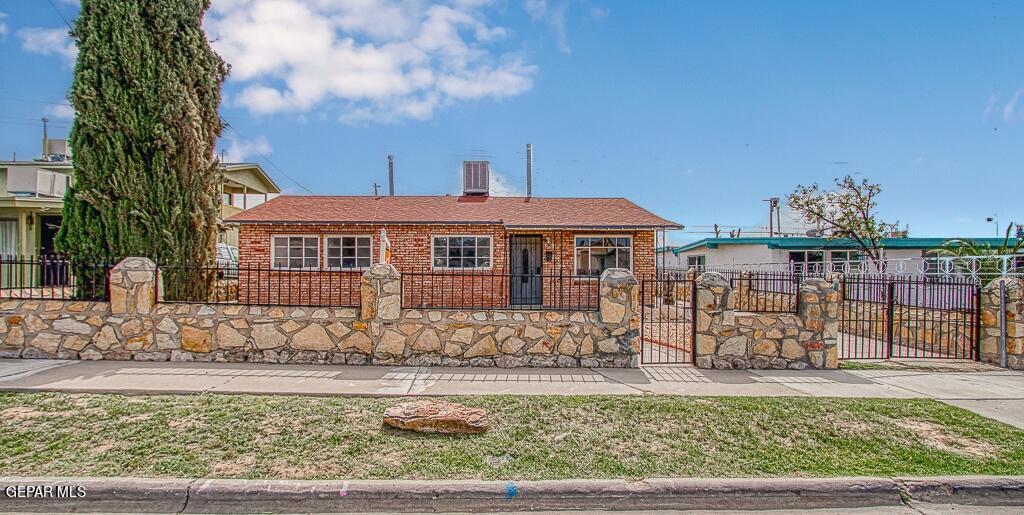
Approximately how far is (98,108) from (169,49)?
1.58 metres

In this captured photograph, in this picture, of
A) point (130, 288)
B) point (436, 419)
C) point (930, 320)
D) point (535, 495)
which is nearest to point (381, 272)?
point (436, 419)

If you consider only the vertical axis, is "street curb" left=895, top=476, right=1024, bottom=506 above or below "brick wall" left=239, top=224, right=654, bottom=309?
below

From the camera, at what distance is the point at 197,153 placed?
31.4 feet

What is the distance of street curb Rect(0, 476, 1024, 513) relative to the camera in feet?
11.9

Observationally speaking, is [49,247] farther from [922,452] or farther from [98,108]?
[922,452]

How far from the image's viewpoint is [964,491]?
3932mm

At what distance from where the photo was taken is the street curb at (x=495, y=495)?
363cm

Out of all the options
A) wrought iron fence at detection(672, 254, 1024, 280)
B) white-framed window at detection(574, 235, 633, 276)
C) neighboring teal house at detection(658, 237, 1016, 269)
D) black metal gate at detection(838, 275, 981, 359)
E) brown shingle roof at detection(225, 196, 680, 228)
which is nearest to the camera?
black metal gate at detection(838, 275, 981, 359)

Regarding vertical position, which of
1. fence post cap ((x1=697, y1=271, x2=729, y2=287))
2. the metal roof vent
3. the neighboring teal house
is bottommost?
fence post cap ((x1=697, y1=271, x2=729, y2=287))

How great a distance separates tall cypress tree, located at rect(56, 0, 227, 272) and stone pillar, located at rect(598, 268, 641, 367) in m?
7.65

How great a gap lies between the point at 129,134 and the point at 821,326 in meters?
12.0

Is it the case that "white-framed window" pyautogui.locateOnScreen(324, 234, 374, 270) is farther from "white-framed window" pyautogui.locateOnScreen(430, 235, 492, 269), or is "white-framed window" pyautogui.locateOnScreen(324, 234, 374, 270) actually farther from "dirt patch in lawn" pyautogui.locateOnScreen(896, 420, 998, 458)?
"dirt patch in lawn" pyautogui.locateOnScreen(896, 420, 998, 458)

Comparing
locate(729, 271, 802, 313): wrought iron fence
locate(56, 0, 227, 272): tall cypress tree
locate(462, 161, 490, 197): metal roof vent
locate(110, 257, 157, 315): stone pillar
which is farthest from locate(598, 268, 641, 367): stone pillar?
locate(462, 161, 490, 197): metal roof vent

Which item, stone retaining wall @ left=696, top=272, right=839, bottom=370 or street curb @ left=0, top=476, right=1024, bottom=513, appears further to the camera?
stone retaining wall @ left=696, top=272, right=839, bottom=370
